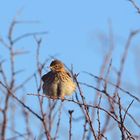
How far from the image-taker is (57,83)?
20.5ft

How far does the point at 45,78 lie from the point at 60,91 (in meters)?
0.50

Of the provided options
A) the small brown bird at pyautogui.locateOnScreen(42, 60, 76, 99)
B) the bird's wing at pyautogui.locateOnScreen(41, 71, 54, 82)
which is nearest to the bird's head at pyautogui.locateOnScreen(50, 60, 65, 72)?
the small brown bird at pyautogui.locateOnScreen(42, 60, 76, 99)

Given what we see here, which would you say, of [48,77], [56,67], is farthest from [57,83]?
[56,67]

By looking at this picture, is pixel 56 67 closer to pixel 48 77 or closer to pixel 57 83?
pixel 48 77

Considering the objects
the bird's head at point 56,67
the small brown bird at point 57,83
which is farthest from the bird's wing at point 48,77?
the bird's head at point 56,67

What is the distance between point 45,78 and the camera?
20.8ft

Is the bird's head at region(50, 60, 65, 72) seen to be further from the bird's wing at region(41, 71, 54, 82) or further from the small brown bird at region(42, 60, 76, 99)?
the bird's wing at region(41, 71, 54, 82)

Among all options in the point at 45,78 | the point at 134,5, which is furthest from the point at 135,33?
the point at 45,78

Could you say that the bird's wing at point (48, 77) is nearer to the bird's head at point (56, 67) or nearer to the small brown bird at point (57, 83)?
the small brown bird at point (57, 83)

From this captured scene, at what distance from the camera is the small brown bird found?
5895mm

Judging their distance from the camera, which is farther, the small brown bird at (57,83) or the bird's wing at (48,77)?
the bird's wing at (48,77)

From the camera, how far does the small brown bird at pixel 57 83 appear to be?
5895 mm

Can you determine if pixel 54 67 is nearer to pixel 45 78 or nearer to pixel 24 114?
pixel 45 78

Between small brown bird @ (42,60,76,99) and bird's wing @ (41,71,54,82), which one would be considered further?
bird's wing @ (41,71,54,82)
